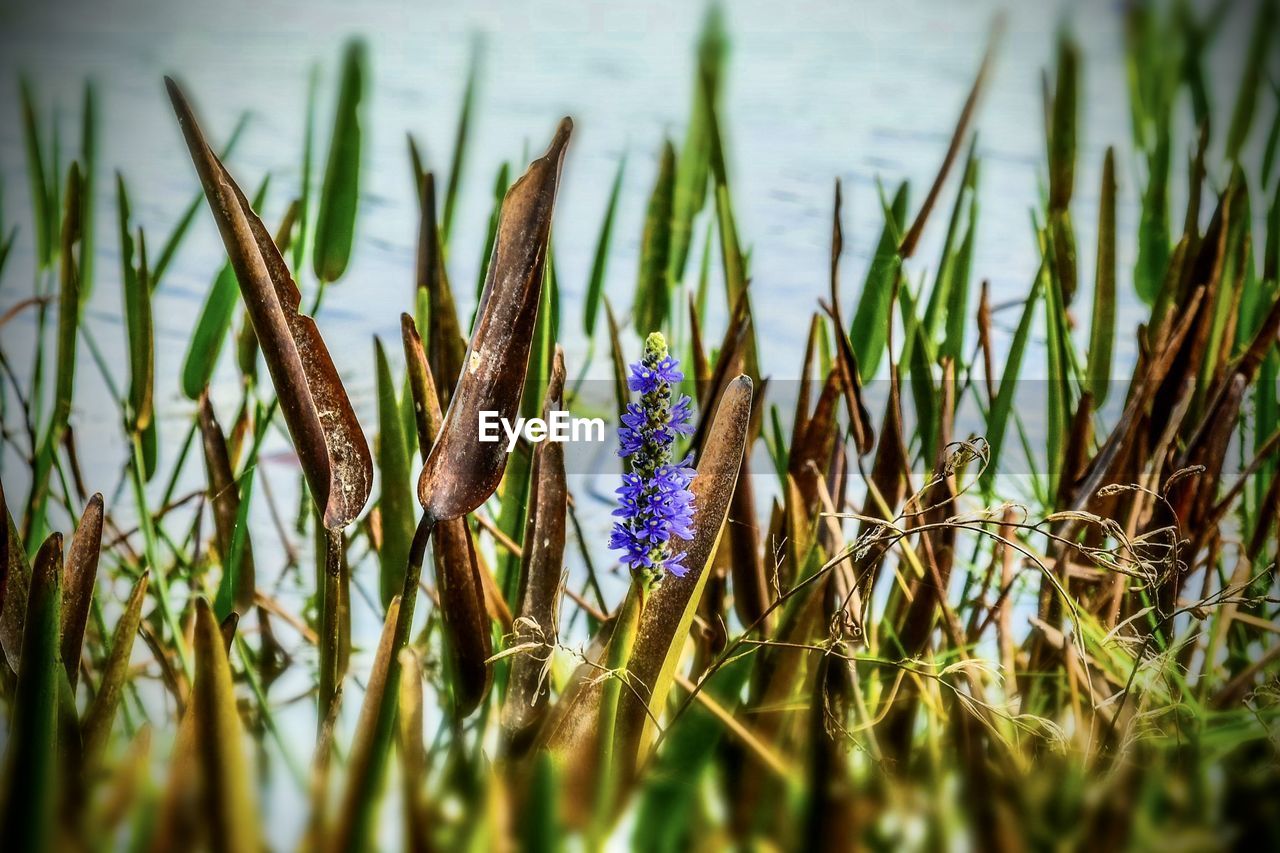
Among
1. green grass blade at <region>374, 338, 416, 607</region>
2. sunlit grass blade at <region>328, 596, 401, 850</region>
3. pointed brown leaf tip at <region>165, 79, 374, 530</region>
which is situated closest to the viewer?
sunlit grass blade at <region>328, 596, 401, 850</region>

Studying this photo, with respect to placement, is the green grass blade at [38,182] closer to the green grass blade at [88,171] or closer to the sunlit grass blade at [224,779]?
the green grass blade at [88,171]

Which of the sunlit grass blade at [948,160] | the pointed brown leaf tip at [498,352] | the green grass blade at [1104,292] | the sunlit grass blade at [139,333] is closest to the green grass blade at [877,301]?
the sunlit grass blade at [948,160]

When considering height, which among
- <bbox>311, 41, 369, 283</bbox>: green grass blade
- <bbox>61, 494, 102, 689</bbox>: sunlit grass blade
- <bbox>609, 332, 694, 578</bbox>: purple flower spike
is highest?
<bbox>311, 41, 369, 283</bbox>: green grass blade

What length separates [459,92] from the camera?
27.9 inches

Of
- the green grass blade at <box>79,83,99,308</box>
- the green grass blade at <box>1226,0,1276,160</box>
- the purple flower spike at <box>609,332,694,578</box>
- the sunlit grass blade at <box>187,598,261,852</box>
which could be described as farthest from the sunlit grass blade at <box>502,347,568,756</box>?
the green grass blade at <box>1226,0,1276,160</box>

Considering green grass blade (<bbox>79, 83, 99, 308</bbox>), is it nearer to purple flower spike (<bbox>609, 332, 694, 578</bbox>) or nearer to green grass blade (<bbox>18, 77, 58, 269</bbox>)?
green grass blade (<bbox>18, 77, 58, 269</bbox>)

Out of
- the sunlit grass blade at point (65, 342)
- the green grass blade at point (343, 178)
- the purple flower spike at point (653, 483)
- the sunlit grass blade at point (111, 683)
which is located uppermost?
the green grass blade at point (343, 178)

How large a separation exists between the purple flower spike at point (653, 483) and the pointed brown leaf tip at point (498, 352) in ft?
0.13

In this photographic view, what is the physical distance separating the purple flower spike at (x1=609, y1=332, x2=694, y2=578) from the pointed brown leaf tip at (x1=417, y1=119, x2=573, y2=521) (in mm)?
39

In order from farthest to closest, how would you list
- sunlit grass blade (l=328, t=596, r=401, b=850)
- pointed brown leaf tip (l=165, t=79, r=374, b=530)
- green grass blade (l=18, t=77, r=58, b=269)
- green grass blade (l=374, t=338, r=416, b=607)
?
green grass blade (l=18, t=77, r=58, b=269), green grass blade (l=374, t=338, r=416, b=607), pointed brown leaf tip (l=165, t=79, r=374, b=530), sunlit grass blade (l=328, t=596, r=401, b=850)

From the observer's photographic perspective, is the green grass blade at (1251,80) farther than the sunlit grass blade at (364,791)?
Yes

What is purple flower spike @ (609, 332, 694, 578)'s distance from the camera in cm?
31

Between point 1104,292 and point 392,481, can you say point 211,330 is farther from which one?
point 1104,292

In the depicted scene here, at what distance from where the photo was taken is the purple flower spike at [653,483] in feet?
1.00
